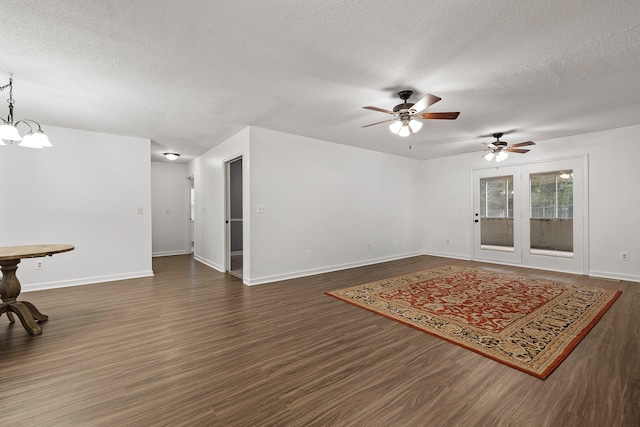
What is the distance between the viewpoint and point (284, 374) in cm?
205

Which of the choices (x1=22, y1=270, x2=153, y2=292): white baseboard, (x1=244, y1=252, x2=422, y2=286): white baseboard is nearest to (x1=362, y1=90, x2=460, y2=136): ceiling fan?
(x1=244, y1=252, x2=422, y2=286): white baseboard

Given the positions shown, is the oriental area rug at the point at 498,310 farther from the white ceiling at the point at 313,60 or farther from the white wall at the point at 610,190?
the white ceiling at the point at 313,60

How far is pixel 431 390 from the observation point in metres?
1.88

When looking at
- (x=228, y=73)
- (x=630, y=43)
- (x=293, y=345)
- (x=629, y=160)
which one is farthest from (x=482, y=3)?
(x=629, y=160)

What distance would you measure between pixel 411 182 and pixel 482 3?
18.8 feet

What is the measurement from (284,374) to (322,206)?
367cm

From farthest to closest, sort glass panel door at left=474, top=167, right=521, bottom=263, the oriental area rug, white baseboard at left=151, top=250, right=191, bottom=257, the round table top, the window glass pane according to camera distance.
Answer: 1. white baseboard at left=151, top=250, right=191, bottom=257
2. glass panel door at left=474, top=167, right=521, bottom=263
3. the window glass pane
4. the round table top
5. the oriental area rug

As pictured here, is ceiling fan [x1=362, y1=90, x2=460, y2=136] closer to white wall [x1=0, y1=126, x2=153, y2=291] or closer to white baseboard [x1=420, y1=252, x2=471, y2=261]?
white baseboard [x1=420, y1=252, x2=471, y2=261]

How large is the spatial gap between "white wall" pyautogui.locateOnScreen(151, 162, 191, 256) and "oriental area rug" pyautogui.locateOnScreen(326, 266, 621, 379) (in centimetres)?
581

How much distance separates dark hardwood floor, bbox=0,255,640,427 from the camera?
5.38 ft

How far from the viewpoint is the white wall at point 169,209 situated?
761cm

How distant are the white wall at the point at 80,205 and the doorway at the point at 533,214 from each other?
736 cm

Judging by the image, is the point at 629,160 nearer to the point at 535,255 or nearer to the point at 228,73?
the point at 535,255

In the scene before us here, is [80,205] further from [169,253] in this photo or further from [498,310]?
[498,310]
